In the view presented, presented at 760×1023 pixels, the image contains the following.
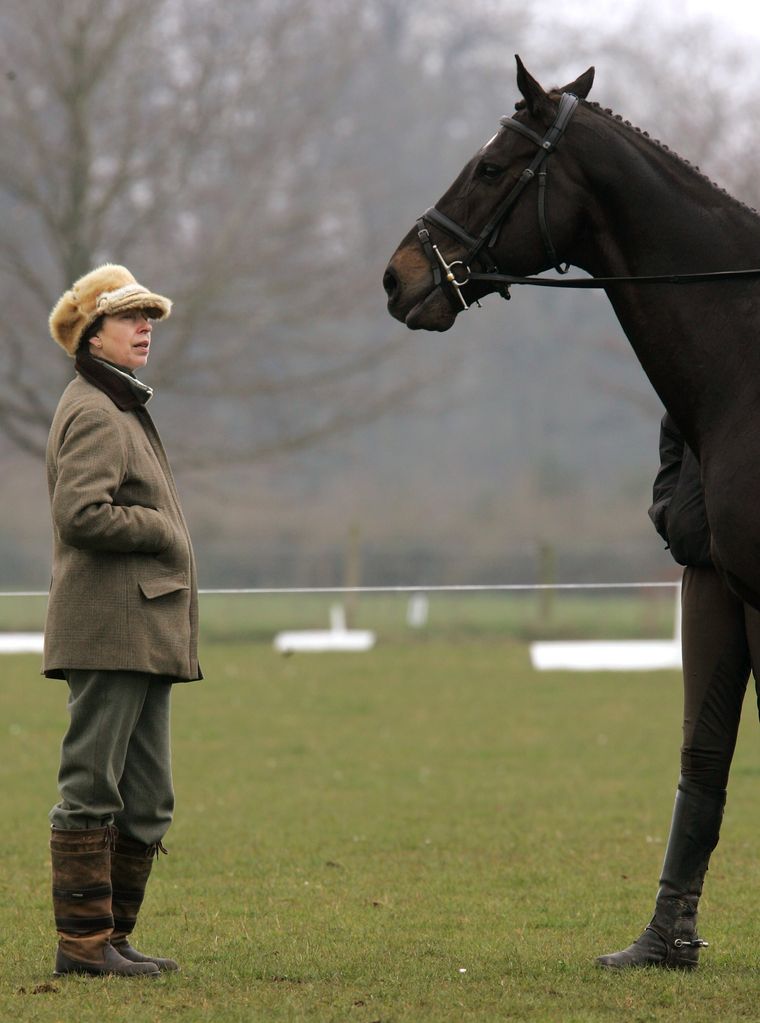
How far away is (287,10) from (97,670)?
1770 centimetres

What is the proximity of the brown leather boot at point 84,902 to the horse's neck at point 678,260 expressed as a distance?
2.23m

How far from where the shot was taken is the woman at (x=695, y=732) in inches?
186

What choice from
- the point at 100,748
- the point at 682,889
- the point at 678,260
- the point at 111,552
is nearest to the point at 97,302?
the point at 111,552

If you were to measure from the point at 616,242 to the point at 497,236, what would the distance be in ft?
1.19

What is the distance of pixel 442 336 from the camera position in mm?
31109

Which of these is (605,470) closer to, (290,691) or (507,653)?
(507,653)

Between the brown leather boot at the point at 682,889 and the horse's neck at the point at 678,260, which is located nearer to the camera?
the horse's neck at the point at 678,260

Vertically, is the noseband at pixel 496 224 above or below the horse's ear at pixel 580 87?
below

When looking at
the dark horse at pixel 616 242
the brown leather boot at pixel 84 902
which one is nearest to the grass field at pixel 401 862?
the brown leather boot at pixel 84 902

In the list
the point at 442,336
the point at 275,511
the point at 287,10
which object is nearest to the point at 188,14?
the point at 287,10

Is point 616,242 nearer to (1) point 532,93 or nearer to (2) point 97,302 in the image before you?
(1) point 532,93

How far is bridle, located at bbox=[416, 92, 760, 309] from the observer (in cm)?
431

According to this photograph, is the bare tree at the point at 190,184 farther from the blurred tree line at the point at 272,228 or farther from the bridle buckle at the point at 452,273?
the bridle buckle at the point at 452,273

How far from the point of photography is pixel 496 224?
4.38m
